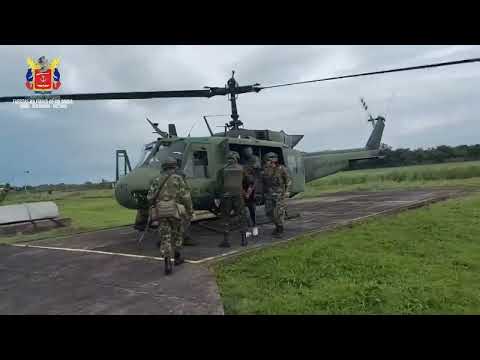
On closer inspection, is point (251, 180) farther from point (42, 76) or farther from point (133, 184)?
point (42, 76)

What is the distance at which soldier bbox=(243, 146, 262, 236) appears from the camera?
9.09 metres

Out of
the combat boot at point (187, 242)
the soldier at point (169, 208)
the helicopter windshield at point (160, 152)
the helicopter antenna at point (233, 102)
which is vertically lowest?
the combat boot at point (187, 242)

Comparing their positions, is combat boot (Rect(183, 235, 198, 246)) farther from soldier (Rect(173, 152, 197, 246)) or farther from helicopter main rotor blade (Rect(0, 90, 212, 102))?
helicopter main rotor blade (Rect(0, 90, 212, 102))

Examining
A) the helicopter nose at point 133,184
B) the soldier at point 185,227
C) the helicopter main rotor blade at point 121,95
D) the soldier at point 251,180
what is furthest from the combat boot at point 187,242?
the helicopter main rotor blade at point 121,95

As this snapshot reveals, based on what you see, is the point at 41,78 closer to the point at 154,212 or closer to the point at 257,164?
the point at 257,164

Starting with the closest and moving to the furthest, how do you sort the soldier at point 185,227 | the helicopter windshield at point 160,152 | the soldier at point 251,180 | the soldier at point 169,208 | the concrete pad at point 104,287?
the concrete pad at point 104,287
the soldier at point 169,208
the soldier at point 185,227
the soldier at point 251,180
the helicopter windshield at point 160,152

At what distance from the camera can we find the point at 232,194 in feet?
26.5

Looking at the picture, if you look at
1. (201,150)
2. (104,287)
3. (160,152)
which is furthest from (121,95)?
(104,287)

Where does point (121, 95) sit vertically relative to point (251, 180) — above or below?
above

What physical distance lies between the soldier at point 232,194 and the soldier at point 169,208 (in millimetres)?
1438

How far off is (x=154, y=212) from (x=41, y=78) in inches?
368

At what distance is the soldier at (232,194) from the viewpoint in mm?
8031

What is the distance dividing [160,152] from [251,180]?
2.40m

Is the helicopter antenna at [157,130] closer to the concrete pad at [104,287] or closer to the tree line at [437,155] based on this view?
the concrete pad at [104,287]
